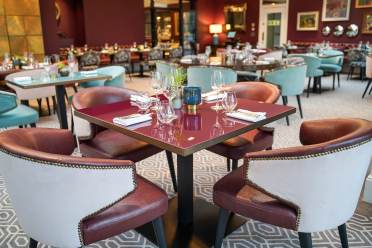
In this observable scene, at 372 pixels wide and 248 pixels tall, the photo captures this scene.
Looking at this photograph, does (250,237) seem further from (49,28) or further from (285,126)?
(49,28)

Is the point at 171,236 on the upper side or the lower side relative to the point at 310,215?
lower

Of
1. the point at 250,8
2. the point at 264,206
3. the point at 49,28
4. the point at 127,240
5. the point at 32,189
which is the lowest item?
the point at 127,240

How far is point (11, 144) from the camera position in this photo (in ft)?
4.81

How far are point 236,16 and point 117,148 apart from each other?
11.9m

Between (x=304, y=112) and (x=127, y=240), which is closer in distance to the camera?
(x=127, y=240)

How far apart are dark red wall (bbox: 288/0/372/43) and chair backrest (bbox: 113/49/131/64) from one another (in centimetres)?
582

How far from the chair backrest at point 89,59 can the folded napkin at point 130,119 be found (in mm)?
6839

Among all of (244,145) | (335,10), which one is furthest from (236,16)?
(244,145)

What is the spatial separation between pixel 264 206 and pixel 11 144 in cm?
122

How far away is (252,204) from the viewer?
167 cm

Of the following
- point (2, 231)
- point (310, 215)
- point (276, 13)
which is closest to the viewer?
point (310, 215)

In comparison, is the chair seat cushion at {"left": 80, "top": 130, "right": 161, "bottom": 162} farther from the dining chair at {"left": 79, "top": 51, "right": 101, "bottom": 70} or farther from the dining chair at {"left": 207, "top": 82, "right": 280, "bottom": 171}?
the dining chair at {"left": 79, "top": 51, "right": 101, "bottom": 70}

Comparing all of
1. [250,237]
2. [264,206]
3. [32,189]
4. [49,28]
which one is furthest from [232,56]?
[49,28]

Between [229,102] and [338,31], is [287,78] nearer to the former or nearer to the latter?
[229,102]
